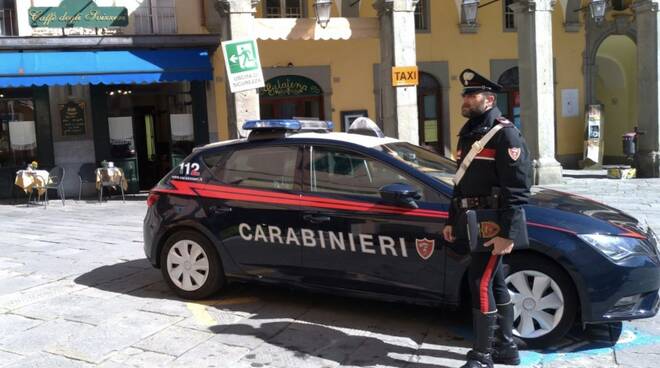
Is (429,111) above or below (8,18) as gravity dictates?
below

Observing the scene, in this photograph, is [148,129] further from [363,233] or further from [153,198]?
[363,233]

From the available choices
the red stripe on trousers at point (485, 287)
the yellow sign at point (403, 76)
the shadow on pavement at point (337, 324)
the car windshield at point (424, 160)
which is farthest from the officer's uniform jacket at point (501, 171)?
the yellow sign at point (403, 76)

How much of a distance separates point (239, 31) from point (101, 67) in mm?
3265

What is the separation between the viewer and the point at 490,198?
13.0 ft

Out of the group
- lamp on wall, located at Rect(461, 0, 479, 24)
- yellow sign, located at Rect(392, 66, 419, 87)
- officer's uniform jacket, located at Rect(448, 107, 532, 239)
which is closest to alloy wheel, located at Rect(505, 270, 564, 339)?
officer's uniform jacket, located at Rect(448, 107, 532, 239)

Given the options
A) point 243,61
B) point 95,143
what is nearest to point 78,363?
point 243,61

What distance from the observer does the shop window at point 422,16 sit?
56.5ft

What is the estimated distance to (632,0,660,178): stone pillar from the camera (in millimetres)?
15117

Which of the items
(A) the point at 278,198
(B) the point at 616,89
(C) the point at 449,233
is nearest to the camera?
Result: (C) the point at 449,233

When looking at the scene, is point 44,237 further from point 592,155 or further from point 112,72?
point 592,155

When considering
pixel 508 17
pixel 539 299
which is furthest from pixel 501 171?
pixel 508 17

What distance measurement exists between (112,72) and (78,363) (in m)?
10.3

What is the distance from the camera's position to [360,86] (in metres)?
16.8

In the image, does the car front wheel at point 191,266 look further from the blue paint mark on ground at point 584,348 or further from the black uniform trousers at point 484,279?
the blue paint mark on ground at point 584,348
